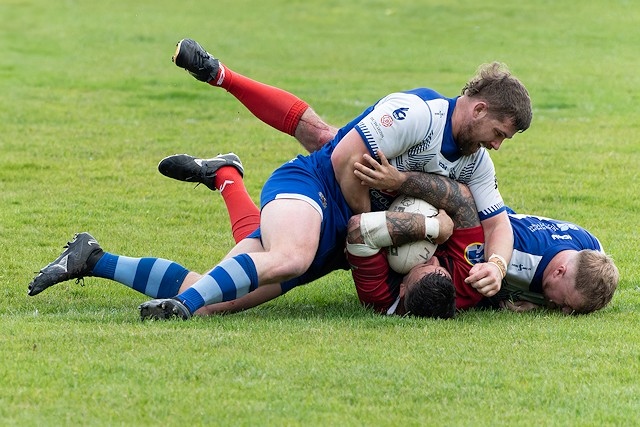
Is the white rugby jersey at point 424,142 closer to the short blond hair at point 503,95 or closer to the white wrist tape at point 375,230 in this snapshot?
the short blond hair at point 503,95

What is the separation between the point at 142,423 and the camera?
5344mm

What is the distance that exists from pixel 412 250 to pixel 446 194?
1.51 ft

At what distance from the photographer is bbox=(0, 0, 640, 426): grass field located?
18.9 feet

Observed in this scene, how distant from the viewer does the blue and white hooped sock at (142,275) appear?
320 inches

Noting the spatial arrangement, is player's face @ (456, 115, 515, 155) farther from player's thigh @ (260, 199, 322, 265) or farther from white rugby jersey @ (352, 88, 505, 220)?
player's thigh @ (260, 199, 322, 265)

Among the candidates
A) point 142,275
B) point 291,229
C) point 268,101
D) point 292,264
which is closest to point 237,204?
point 268,101

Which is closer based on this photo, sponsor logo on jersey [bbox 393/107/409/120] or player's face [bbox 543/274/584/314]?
sponsor logo on jersey [bbox 393/107/409/120]

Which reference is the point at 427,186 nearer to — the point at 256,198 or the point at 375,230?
the point at 375,230

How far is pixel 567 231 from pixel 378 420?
11.4 feet

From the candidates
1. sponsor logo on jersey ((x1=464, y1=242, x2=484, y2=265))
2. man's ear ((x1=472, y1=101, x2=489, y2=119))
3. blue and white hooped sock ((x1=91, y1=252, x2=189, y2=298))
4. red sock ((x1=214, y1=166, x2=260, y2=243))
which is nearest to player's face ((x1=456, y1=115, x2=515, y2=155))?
man's ear ((x1=472, y1=101, x2=489, y2=119))

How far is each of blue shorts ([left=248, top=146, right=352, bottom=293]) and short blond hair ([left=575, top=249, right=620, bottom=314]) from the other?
1.65m

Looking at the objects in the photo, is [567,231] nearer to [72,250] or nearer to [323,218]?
[323,218]

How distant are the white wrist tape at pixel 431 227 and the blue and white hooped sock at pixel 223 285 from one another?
4.03ft

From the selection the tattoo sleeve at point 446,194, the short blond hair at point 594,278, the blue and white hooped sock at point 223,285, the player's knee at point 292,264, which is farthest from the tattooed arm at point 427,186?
the blue and white hooped sock at point 223,285
